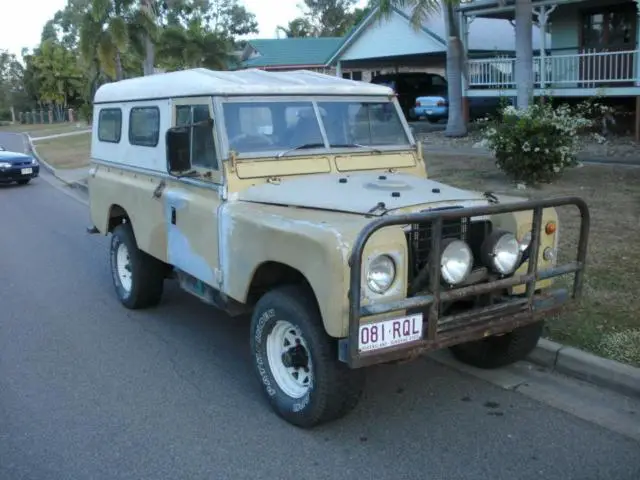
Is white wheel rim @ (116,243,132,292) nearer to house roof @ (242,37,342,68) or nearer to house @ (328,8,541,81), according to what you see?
house @ (328,8,541,81)

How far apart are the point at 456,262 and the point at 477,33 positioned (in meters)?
24.9

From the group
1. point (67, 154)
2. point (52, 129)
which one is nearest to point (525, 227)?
point (67, 154)

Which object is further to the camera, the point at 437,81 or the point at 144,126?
the point at 437,81

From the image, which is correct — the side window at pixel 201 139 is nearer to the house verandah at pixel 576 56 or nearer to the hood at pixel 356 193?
the hood at pixel 356 193

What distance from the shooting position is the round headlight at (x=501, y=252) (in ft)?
12.5

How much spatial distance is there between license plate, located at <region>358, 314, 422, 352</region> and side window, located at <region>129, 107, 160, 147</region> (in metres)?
2.97

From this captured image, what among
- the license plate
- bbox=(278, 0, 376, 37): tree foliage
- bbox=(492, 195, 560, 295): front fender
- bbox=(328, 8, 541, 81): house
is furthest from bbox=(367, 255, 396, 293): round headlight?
bbox=(278, 0, 376, 37): tree foliage

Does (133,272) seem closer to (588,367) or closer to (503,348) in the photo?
(503,348)

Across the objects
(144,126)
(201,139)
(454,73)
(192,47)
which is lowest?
(201,139)

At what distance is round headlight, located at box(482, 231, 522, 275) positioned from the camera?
3.82 m

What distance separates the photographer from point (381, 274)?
11.5 ft

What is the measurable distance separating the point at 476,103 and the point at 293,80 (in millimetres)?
19439

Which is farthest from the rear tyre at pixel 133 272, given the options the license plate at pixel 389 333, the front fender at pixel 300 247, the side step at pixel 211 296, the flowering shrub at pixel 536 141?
the flowering shrub at pixel 536 141

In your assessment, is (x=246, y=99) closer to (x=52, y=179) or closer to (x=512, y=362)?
(x=512, y=362)
